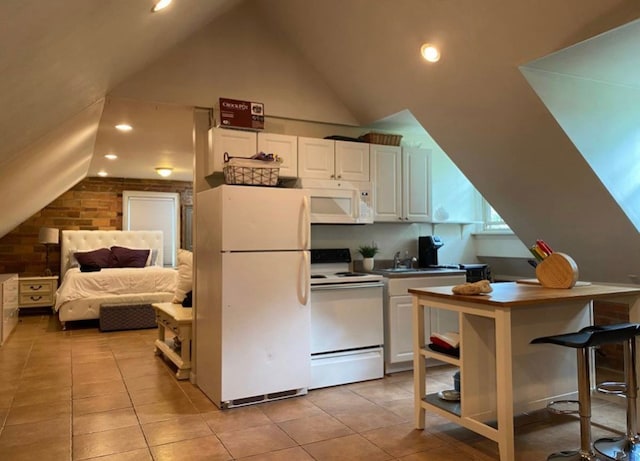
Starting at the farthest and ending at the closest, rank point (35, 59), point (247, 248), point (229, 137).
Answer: point (229, 137), point (247, 248), point (35, 59)

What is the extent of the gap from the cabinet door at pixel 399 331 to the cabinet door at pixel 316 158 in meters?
1.25

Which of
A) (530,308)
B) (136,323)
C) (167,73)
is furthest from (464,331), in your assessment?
(136,323)

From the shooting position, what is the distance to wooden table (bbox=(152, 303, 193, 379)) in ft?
12.8

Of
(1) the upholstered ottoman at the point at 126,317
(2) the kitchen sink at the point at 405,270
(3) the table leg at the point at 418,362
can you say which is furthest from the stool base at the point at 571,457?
(1) the upholstered ottoman at the point at 126,317

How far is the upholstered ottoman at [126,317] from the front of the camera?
19.6 feet

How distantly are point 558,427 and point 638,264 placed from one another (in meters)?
1.46

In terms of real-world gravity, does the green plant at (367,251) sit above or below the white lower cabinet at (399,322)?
above

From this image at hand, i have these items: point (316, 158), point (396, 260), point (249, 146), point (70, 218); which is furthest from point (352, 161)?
point (70, 218)

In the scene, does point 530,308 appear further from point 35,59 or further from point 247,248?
point 35,59

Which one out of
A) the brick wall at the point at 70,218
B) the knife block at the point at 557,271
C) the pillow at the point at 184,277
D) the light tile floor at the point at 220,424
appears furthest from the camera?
the brick wall at the point at 70,218

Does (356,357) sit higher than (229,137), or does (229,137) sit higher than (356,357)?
(229,137)

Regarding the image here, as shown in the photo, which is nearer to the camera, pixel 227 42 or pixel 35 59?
pixel 35 59

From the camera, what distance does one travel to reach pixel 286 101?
4.17 metres

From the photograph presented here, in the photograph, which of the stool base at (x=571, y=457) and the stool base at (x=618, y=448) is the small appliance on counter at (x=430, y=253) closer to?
the stool base at (x=618, y=448)
